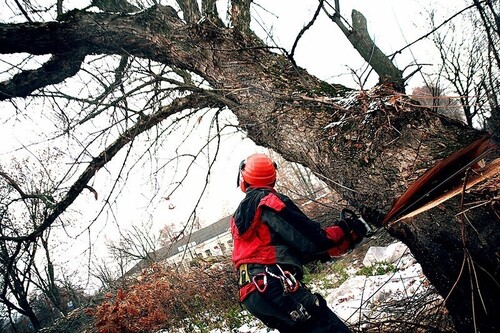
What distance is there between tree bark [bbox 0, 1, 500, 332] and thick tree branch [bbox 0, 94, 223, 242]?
48mm

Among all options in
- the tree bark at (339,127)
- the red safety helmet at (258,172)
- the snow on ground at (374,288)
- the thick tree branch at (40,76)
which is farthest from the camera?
the snow on ground at (374,288)

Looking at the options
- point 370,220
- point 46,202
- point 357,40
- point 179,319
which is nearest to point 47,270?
point 179,319

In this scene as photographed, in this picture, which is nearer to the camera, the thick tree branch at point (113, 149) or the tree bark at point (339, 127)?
the tree bark at point (339, 127)

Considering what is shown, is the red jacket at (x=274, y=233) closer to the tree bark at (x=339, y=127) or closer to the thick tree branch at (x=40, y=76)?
the tree bark at (x=339, y=127)

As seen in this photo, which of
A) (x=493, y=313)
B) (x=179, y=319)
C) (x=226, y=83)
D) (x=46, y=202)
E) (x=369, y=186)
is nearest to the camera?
(x=493, y=313)

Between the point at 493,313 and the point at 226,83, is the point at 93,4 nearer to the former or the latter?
the point at 226,83

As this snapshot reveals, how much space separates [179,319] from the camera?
746cm

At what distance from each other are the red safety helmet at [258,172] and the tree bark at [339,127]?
310 millimetres

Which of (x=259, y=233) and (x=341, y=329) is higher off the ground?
(x=259, y=233)

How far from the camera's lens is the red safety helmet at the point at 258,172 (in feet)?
8.19

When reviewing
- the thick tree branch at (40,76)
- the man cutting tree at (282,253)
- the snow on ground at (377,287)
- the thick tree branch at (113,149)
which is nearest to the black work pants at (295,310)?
the man cutting tree at (282,253)

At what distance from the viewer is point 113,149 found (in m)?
3.74

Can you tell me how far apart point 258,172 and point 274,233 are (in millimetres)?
441

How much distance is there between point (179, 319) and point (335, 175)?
623cm
